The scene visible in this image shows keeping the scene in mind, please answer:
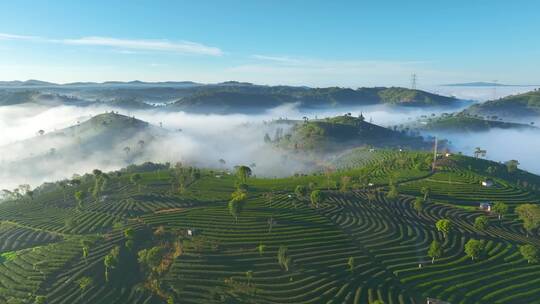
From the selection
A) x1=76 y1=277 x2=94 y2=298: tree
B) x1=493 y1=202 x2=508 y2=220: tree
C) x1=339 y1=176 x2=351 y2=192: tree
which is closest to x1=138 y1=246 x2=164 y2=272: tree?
x1=76 y1=277 x2=94 y2=298: tree

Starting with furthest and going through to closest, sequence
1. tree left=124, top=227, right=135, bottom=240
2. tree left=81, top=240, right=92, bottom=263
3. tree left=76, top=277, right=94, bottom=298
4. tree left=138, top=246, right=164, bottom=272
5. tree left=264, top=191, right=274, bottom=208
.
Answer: tree left=264, top=191, right=274, bottom=208, tree left=124, top=227, right=135, bottom=240, tree left=81, top=240, right=92, bottom=263, tree left=138, top=246, right=164, bottom=272, tree left=76, top=277, right=94, bottom=298

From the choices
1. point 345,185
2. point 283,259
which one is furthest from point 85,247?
point 345,185

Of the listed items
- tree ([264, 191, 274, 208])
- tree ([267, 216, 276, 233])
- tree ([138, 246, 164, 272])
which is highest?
tree ([264, 191, 274, 208])

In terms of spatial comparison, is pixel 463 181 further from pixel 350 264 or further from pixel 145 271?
pixel 145 271

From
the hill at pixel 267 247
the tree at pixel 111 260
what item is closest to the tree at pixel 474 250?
the hill at pixel 267 247

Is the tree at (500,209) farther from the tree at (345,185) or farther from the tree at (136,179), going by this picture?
the tree at (136,179)

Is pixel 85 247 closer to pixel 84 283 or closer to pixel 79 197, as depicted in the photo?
pixel 84 283

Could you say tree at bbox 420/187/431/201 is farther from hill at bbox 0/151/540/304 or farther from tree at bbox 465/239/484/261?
tree at bbox 465/239/484/261
